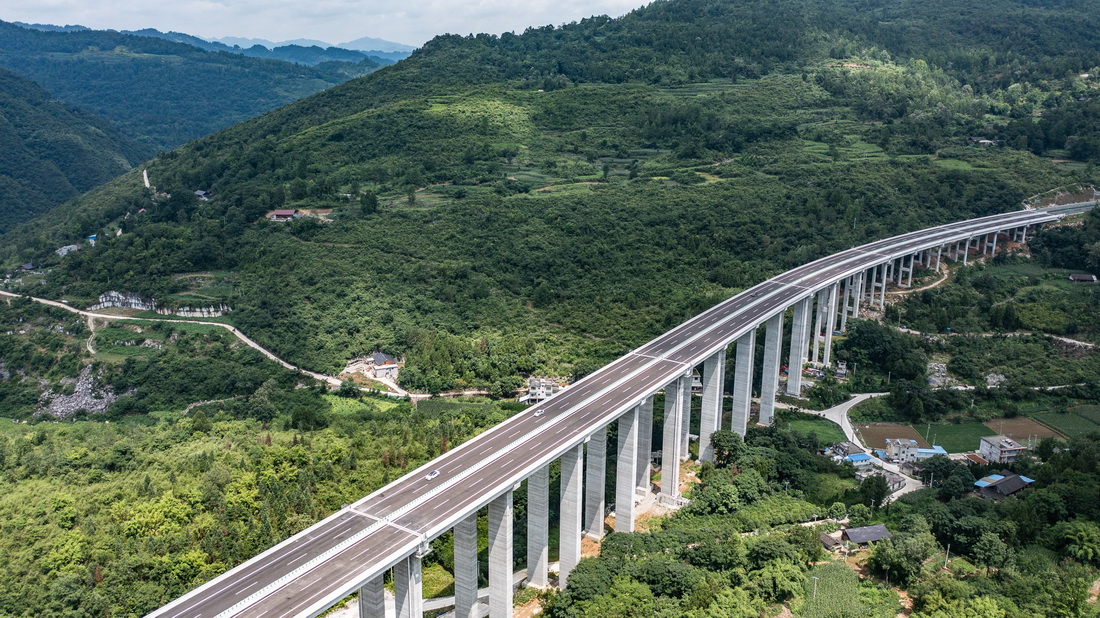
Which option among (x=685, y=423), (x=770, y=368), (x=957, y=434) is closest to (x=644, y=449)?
(x=685, y=423)

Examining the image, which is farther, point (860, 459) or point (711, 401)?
point (711, 401)

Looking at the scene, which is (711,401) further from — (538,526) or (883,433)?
(538,526)

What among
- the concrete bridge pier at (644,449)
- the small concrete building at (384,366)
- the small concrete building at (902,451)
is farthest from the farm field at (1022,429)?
the small concrete building at (384,366)

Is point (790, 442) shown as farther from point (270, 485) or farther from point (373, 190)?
point (373, 190)

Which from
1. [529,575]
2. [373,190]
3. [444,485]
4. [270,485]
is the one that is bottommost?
[529,575]

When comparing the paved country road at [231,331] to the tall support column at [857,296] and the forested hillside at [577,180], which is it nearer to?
the forested hillside at [577,180]

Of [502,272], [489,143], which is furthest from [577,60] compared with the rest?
[502,272]
